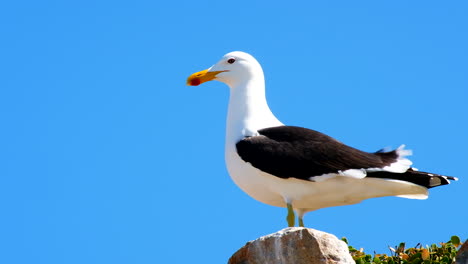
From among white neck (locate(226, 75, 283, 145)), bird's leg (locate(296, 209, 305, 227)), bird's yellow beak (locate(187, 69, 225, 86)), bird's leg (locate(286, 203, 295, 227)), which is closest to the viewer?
bird's leg (locate(286, 203, 295, 227))

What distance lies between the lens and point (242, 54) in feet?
38.5

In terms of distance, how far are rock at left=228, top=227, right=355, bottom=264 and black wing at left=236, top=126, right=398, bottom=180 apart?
254cm

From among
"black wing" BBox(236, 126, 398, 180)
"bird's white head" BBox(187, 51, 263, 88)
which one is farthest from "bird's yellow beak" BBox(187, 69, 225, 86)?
"black wing" BBox(236, 126, 398, 180)

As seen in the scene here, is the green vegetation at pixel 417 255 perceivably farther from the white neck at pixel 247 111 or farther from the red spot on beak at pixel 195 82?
the red spot on beak at pixel 195 82

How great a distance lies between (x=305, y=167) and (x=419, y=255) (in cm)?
193

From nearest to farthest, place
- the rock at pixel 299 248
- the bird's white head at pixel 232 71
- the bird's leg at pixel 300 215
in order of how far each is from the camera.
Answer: the rock at pixel 299 248
the bird's leg at pixel 300 215
the bird's white head at pixel 232 71

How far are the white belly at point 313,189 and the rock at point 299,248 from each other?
256cm

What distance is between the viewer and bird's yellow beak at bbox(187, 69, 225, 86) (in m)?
11.8

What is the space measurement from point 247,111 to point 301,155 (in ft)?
4.68

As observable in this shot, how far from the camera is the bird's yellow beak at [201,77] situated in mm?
11820

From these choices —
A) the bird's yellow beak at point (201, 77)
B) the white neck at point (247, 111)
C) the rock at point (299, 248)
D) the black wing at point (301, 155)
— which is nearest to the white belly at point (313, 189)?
the black wing at point (301, 155)

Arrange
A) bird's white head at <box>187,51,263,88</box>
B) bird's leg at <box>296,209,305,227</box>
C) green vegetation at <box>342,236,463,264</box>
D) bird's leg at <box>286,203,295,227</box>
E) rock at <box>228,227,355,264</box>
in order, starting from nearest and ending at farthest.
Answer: rock at <box>228,227,355,264</box> → green vegetation at <box>342,236,463,264</box> → bird's leg at <box>286,203,295,227</box> → bird's leg at <box>296,209,305,227</box> → bird's white head at <box>187,51,263,88</box>

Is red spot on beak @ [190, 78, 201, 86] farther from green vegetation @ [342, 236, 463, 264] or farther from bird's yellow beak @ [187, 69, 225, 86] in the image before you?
green vegetation @ [342, 236, 463, 264]

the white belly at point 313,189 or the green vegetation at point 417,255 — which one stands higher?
the white belly at point 313,189
